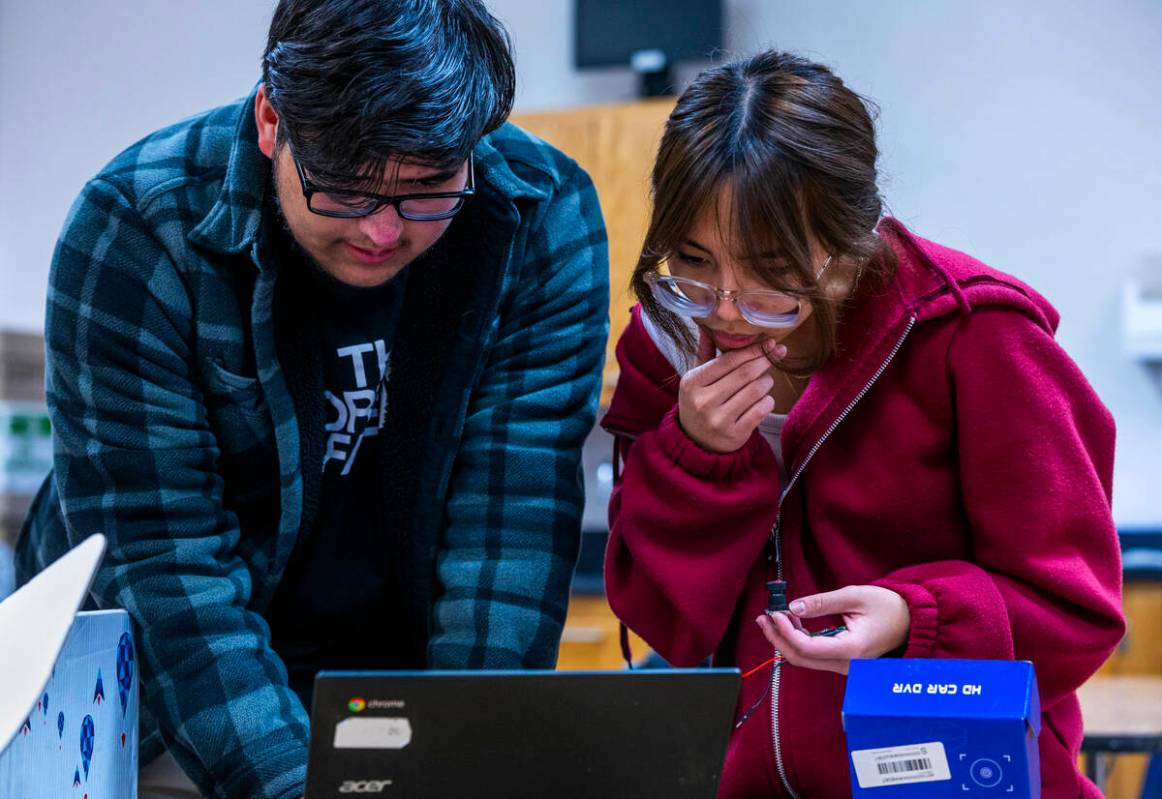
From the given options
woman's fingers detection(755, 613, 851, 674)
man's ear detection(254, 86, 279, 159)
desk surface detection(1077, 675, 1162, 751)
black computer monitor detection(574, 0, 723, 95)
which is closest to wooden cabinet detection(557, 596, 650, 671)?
desk surface detection(1077, 675, 1162, 751)

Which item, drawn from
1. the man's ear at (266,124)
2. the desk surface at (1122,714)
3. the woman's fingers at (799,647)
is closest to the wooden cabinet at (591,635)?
the desk surface at (1122,714)

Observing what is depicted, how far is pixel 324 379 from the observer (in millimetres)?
1403

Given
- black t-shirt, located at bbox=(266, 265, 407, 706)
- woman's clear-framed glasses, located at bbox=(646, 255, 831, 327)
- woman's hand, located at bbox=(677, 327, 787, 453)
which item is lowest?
black t-shirt, located at bbox=(266, 265, 407, 706)

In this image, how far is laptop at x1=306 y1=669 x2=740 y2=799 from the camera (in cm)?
82

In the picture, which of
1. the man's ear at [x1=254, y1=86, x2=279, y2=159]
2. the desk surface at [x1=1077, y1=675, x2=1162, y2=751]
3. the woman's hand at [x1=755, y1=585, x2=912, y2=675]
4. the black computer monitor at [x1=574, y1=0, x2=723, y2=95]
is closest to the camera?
the woman's hand at [x1=755, y1=585, x2=912, y2=675]

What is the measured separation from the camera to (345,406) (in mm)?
1420

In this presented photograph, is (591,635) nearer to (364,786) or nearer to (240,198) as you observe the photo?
A: (240,198)

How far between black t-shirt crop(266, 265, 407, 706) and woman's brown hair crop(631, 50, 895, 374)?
395mm

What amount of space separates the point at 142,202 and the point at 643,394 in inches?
21.1

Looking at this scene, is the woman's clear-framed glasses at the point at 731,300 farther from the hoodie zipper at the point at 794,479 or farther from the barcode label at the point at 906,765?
the barcode label at the point at 906,765

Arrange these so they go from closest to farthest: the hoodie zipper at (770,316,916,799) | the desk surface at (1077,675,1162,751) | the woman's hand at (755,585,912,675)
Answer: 1. the woman's hand at (755,585,912,675)
2. the hoodie zipper at (770,316,916,799)
3. the desk surface at (1077,675,1162,751)

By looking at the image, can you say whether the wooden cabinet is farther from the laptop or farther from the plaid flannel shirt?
the laptop

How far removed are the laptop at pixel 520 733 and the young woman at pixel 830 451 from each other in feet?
0.57

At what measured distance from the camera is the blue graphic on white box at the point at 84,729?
33.3 inches
